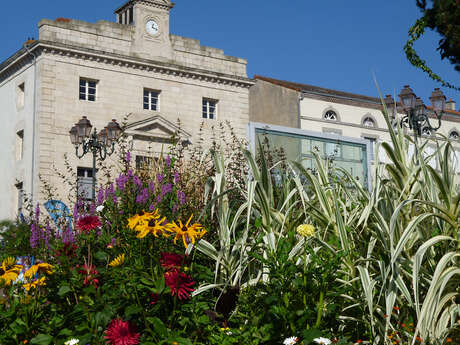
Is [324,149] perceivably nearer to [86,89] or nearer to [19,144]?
[86,89]

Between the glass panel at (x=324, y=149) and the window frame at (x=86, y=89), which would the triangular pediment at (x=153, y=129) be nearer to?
the window frame at (x=86, y=89)

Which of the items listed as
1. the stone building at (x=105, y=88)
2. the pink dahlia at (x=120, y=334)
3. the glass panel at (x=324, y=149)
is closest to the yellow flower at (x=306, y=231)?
the pink dahlia at (x=120, y=334)

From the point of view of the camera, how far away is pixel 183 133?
26.0m

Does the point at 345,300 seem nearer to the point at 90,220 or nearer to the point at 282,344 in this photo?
the point at 282,344

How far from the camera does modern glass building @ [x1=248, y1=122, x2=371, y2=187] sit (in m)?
10.2

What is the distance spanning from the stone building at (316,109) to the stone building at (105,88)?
1.24m

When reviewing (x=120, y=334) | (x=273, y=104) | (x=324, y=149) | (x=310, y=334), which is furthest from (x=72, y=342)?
(x=273, y=104)

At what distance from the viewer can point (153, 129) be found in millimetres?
25703

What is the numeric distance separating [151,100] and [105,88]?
85.7 inches

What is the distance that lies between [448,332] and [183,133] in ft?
73.9

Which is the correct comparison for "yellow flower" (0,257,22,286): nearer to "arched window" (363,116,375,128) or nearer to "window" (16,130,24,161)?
"window" (16,130,24,161)

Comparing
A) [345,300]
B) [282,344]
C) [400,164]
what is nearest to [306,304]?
[282,344]

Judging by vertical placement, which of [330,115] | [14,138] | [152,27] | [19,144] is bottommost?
[19,144]

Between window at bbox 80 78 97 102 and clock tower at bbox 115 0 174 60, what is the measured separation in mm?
2311
